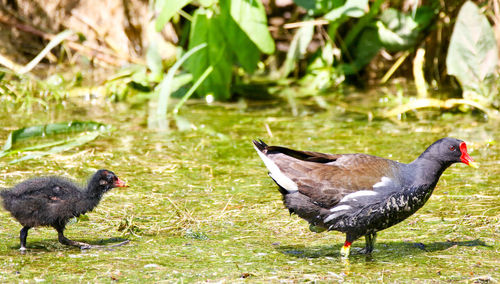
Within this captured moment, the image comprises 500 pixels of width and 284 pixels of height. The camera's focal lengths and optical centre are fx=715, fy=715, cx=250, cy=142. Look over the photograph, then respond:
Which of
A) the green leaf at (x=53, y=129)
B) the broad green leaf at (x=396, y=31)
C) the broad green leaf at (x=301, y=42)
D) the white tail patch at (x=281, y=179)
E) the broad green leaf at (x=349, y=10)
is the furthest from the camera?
the broad green leaf at (x=301, y=42)

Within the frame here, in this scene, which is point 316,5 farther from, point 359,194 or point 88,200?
point 88,200

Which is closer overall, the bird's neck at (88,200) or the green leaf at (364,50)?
the bird's neck at (88,200)

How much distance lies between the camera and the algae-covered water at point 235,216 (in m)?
3.10

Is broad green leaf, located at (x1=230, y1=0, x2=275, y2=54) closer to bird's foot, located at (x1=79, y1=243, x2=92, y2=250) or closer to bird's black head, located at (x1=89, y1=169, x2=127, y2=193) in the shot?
bird's black head, located at (x1=89, y1=169, x2=127, y2=193)

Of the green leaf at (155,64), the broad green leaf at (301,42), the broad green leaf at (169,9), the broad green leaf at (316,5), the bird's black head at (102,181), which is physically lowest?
the bird's black head at (102,181)

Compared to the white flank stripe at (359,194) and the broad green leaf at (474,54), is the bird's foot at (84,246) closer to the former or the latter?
the white flank stripe at (359,194)

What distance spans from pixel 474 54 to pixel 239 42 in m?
2.07

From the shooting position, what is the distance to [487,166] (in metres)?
4.75

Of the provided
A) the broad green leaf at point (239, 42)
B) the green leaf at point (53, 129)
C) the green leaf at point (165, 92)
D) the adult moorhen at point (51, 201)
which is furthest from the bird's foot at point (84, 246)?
the broad green leaf at point (239, 42)

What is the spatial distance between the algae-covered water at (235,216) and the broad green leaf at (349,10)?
3.22 ft

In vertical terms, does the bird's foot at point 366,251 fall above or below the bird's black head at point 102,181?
below

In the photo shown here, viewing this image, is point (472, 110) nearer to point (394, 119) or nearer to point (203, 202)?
point (394, 119)

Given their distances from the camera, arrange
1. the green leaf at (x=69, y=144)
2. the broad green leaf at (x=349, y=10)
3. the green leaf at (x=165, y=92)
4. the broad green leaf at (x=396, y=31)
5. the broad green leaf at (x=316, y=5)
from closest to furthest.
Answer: the green leaf at (x=69, y=144) → the green leaf at (x=165, y=92) → the broad green leaf at (x=349, y=10) → the broad green leaf at (x=316, y=5) → the broad green leaf at (x=396, y=31)

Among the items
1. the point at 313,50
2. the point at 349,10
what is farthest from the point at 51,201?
the point at 313,50
